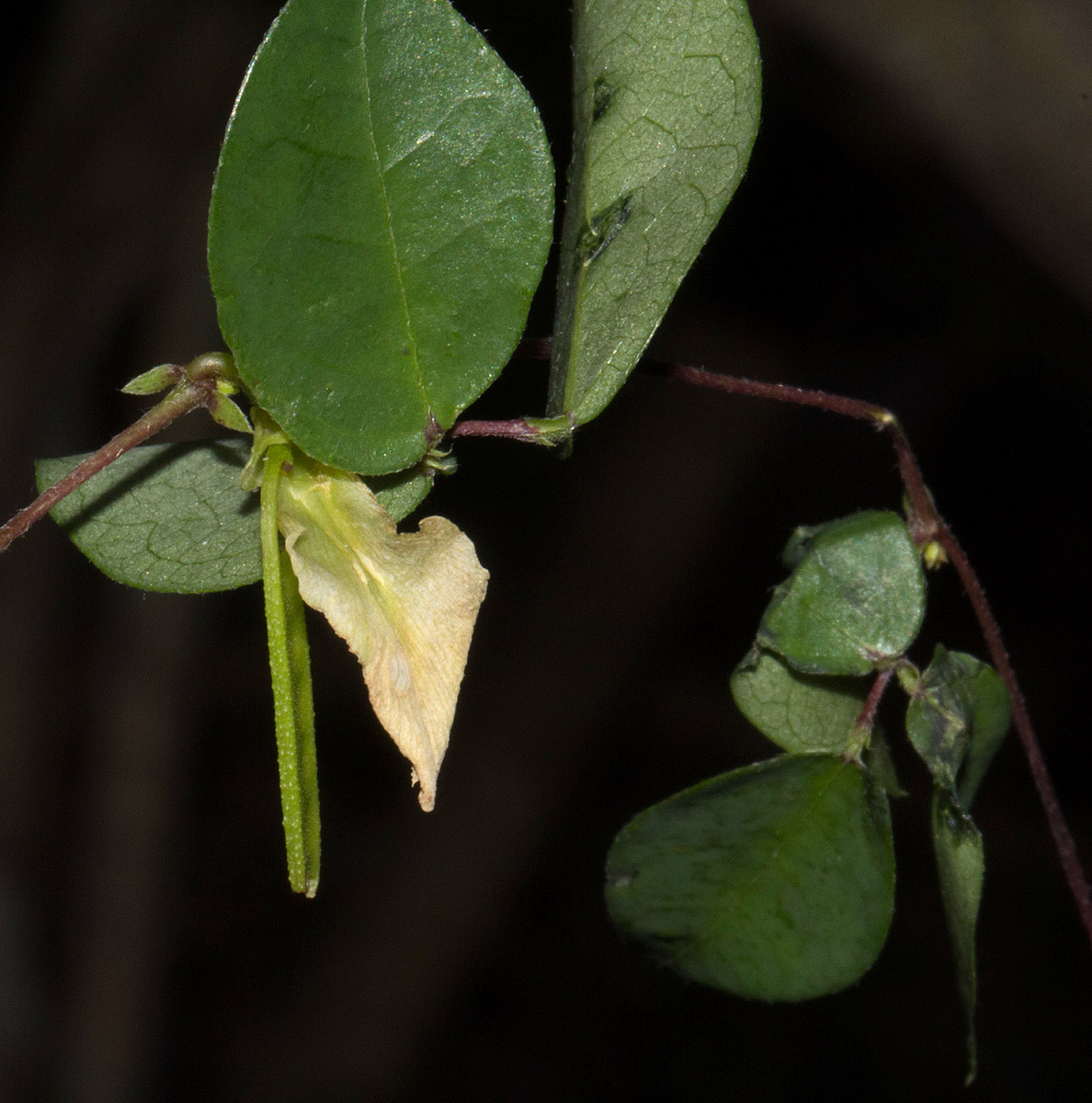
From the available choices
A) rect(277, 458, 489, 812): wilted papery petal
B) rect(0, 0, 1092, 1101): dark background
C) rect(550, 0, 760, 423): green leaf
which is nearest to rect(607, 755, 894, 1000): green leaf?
rect(277, 458, 489, 812): wilted papery petal

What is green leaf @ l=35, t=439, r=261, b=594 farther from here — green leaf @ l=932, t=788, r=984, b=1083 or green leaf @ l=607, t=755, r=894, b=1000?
green leaf @ l=932, t=788, r=984, b=1083

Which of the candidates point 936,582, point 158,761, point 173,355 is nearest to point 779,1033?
point 936,582

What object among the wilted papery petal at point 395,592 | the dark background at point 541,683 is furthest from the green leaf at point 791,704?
the dark background at point 541,683

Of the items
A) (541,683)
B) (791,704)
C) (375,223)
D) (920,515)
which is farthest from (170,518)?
(541,683)

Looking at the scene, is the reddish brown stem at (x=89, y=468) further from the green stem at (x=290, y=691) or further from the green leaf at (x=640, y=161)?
the green leaf at (x=640, y=161)

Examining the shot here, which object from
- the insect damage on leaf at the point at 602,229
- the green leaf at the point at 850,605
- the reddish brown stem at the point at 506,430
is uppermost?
the insect damage on leaf at the point at 602,229

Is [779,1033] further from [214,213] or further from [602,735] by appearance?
[214,213]
